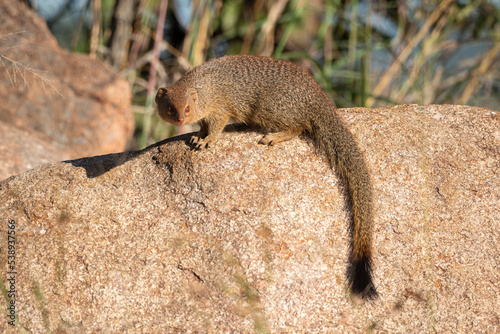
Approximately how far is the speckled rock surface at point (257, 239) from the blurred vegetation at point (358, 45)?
2.36 metres

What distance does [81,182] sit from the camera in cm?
290

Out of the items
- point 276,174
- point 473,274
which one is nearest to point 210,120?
point 276,174

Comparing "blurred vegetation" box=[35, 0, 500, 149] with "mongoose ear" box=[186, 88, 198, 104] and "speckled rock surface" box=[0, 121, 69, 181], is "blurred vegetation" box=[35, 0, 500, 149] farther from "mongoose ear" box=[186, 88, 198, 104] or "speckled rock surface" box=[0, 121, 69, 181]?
"mongoose ear" box=[186, 88, 198, 104]

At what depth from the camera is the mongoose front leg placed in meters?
2.96

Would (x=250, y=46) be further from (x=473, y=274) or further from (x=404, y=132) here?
(x=473, y=274)

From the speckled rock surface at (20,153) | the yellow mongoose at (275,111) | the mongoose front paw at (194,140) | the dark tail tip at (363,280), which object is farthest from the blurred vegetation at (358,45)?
the dark tail tip at (363,280)

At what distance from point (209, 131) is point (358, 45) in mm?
3225

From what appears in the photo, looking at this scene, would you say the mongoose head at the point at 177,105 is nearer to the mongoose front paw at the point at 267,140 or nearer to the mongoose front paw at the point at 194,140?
the mongoose front paw at the point at 194,140

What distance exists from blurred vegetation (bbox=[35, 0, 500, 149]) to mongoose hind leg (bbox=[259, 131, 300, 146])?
7.12 feet

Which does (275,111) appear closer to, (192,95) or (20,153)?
(192,95)

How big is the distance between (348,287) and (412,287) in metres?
0.32

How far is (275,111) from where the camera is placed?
319cm

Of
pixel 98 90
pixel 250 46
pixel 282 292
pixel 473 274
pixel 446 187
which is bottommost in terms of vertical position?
pixel 98 90

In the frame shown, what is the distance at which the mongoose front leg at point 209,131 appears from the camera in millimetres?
2957
